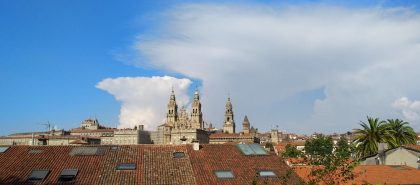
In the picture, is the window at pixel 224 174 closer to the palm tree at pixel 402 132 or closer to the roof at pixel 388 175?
the roof at pixel 388 175

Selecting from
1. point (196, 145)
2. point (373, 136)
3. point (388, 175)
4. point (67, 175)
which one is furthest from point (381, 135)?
point (67, 175)

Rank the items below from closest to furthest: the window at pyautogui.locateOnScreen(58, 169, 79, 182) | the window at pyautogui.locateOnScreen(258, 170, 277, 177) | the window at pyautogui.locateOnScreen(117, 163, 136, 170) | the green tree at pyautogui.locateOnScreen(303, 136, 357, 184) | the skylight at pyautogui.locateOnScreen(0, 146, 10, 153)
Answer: the green tree at pyautogui.locateOnScreen(303, 136, 357, 184) → the window at pyautogui.locateOnScreen(58, 169, 79, 182) → the window at pyautogui.locateOnScreen(117, 163, 136, 170) → the window at pyautogui.locateOnScreen(258, 170, 277, 177) → the skylight at pyautogui.locateOnScreen(0, 146, 10, 153)

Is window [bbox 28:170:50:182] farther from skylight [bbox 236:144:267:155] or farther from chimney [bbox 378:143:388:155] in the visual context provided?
chimney [bbox 378:143:388:155]

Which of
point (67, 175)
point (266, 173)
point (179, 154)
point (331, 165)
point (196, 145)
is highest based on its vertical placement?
point (196, 145)

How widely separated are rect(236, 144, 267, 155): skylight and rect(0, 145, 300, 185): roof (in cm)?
59

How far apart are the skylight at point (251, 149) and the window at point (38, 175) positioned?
14.5 metres

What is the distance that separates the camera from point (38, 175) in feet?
93.8

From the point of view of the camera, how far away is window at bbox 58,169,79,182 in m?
28.4

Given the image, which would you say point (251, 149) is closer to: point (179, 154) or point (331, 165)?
point (179, 154)

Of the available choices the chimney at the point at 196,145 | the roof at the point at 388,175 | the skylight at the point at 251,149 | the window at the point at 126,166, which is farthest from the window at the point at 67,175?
the roof at the point at 388,175

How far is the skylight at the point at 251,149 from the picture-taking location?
114 ft

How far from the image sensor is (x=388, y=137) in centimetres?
4944

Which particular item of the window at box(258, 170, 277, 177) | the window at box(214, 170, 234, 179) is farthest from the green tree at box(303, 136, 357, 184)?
the window at box(258, 170, 277, 177)

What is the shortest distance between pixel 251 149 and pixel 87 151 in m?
12.6
